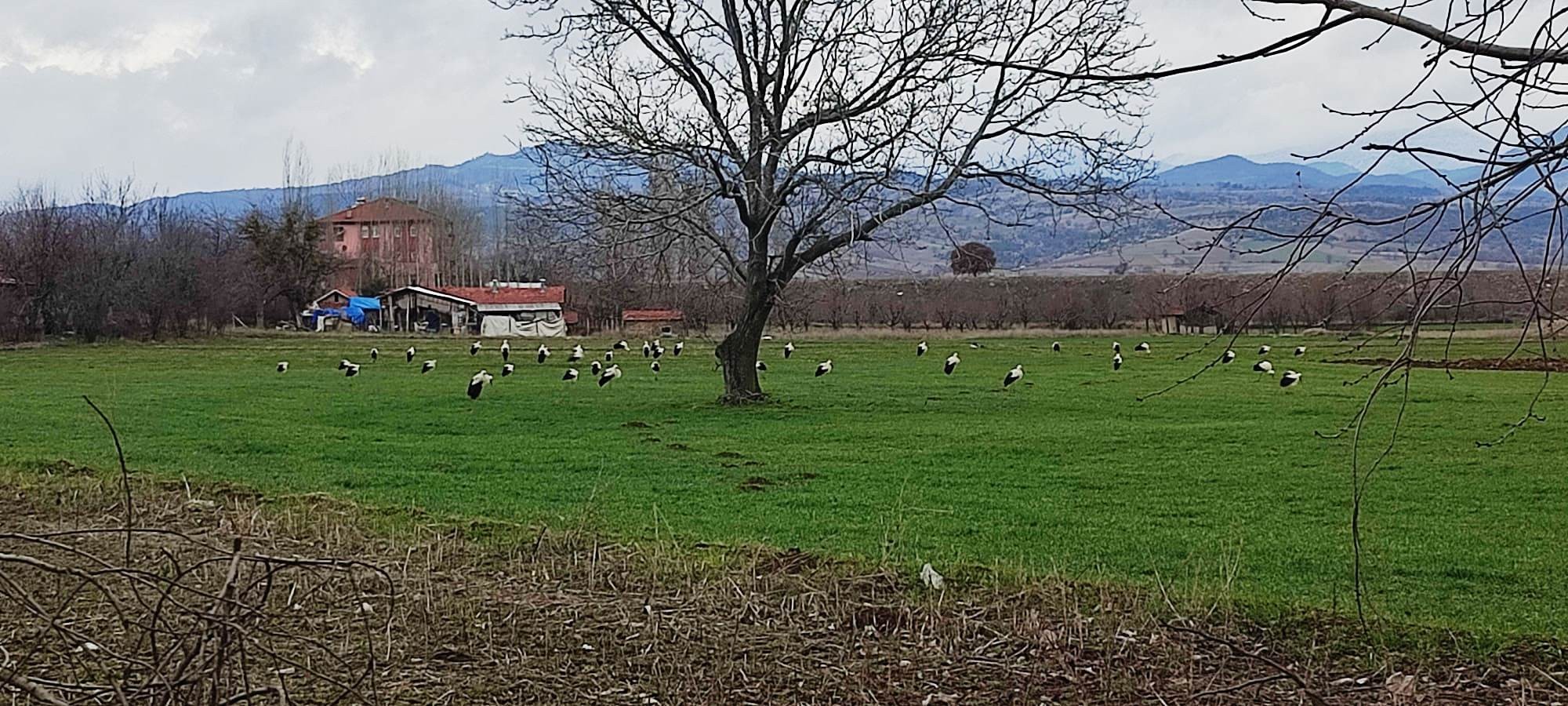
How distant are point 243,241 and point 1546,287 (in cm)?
7202

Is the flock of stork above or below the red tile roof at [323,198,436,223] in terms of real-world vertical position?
below

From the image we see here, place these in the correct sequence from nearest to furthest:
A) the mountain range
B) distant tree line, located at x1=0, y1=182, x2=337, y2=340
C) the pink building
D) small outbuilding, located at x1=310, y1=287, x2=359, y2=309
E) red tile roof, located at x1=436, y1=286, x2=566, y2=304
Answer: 1. the mountain range
2. distant tree line, located at x1=0, y1=182, x2=337, y2=340
3. red tile roof, located at x1=436, y1=286, x2=566, y2=304
4. small outbuilding, located at x1=310, y1=287, x2=359, y2=309
5. the pink building

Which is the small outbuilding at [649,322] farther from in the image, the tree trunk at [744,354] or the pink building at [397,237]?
the pink building at [397,237]

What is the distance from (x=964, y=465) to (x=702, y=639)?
9.49m

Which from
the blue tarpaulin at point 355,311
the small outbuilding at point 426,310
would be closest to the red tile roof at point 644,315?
the small outbuilding at point 426,310

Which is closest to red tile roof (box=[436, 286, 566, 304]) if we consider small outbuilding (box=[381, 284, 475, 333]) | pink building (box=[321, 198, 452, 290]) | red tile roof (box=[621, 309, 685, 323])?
small outbuilding (box=[381, 284, 475, 333])

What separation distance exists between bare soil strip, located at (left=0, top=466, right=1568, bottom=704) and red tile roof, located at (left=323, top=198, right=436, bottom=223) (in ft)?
319

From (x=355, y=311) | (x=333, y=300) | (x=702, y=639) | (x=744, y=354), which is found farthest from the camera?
(x=333, y=300)

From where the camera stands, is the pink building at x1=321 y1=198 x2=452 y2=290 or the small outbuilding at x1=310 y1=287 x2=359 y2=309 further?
the pink building at x1=321 y1=198 x2=452 y2=290

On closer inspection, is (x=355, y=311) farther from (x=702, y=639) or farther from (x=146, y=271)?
(x=702, y=639)

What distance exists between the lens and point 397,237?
10119cm

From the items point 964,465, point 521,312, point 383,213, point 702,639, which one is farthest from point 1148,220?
point 383,213

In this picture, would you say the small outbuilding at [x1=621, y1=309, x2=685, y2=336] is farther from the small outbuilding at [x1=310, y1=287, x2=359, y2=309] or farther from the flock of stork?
the small outbuilding at [x1=310, y1=287, x2=359, y2=309]

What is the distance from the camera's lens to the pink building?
98500 millimetres
